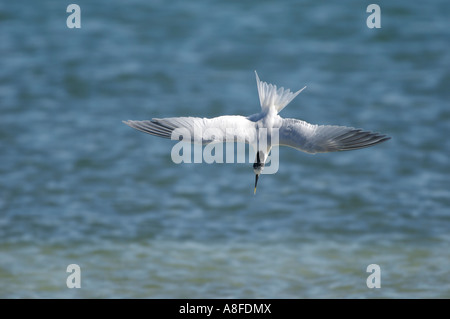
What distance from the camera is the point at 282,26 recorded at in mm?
15242

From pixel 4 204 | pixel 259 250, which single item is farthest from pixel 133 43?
pixel 259 250

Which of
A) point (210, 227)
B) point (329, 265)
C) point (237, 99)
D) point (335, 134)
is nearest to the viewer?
point (335, 134)

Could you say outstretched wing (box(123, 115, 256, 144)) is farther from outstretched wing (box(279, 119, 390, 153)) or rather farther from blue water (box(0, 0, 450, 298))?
blue water (box(0, 0, 450, 298))

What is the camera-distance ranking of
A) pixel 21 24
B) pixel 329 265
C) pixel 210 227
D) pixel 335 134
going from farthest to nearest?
1. pixel 21 24
2. pixel 210 227
3. pixel 329 265
4. pixel 335 134

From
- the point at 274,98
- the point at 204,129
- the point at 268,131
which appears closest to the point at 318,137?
the point at 268,131

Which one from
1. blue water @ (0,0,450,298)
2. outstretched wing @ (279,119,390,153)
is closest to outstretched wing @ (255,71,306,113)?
outstretched wing @ (279,119,390,153)

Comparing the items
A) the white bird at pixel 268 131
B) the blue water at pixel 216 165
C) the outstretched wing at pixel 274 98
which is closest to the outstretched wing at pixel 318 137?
the white bird at pixel 268 131

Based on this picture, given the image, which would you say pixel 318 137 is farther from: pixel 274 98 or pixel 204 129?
pixel 204 129

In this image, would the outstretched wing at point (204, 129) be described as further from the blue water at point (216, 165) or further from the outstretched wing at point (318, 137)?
the blue water at point (216, 165)

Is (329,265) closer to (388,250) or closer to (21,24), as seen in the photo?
(388,250)

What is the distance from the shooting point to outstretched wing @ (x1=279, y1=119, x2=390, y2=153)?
21.7ft

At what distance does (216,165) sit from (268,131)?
5.67 meters

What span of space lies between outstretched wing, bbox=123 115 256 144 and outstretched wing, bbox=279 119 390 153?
309 mm

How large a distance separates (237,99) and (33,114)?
3618 mm
